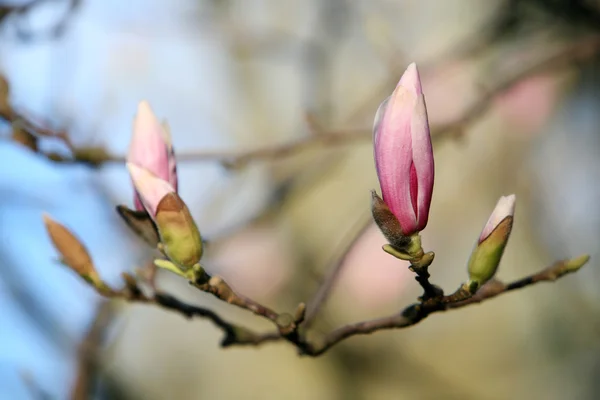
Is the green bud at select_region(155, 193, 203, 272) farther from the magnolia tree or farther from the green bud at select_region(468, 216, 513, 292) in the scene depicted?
the green bud at select_region(468, 216, 513, 292)

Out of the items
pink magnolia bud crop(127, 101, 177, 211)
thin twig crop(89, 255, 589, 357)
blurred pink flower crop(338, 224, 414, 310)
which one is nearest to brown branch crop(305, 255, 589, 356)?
thin twig crop(89, 255, 589, 357)

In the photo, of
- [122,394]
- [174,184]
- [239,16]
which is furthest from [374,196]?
[239,16]

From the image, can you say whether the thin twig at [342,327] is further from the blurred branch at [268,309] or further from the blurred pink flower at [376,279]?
the blurred pink flower at [376,279]

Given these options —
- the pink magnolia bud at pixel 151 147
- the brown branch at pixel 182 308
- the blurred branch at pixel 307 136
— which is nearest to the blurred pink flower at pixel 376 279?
the blurred branch at pixel 307 136

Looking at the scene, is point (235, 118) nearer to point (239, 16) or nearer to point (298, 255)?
point (239, 16)

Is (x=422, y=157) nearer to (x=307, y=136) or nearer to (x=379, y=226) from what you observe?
(x=379, y=226)
